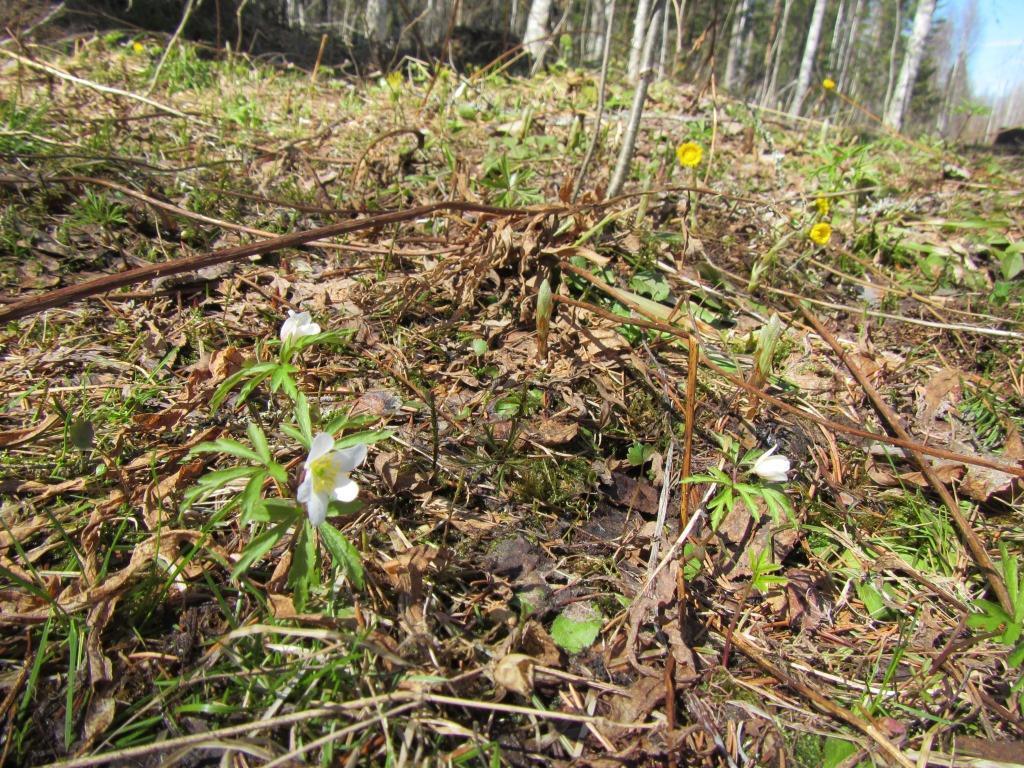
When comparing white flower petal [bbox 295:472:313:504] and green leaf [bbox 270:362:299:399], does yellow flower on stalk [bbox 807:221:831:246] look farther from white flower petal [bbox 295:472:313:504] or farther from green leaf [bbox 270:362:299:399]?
white flower petal [bbox 295:472:313:504]

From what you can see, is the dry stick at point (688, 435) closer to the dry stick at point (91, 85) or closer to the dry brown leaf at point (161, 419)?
the dry brown leaf at point (161, 419)

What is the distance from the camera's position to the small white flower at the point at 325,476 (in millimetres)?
1232

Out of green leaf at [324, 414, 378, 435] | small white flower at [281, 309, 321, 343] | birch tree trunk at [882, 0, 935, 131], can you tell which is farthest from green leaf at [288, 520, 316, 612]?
birch tree trunk at [882, 0, 935, 131]

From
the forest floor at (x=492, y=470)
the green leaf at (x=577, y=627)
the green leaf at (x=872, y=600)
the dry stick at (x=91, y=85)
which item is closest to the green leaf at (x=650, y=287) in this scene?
the forest floor at (x=492, y=470)

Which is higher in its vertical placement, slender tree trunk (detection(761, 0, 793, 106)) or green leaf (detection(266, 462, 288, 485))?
slender tree trunk (detection(761, 0, 793, 106))

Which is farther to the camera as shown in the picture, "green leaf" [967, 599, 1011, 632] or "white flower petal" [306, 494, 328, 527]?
"green leaf" [967, 599, 1011, 632]

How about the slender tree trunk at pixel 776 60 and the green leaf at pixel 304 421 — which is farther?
the slender tree trunk at pixel 776 60

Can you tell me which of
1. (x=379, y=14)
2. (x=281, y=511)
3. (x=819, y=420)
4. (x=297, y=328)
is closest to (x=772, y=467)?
(x=819, y=420)

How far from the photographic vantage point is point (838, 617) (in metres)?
1.65

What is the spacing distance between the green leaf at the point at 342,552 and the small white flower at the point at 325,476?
62 millimetres

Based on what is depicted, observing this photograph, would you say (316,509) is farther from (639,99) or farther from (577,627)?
(639,99)

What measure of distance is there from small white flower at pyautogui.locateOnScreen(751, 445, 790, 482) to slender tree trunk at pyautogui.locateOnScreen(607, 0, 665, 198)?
5.27 feet

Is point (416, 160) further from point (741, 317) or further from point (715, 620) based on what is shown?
point (715, 620)

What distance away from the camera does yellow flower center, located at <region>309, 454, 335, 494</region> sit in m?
1.27
